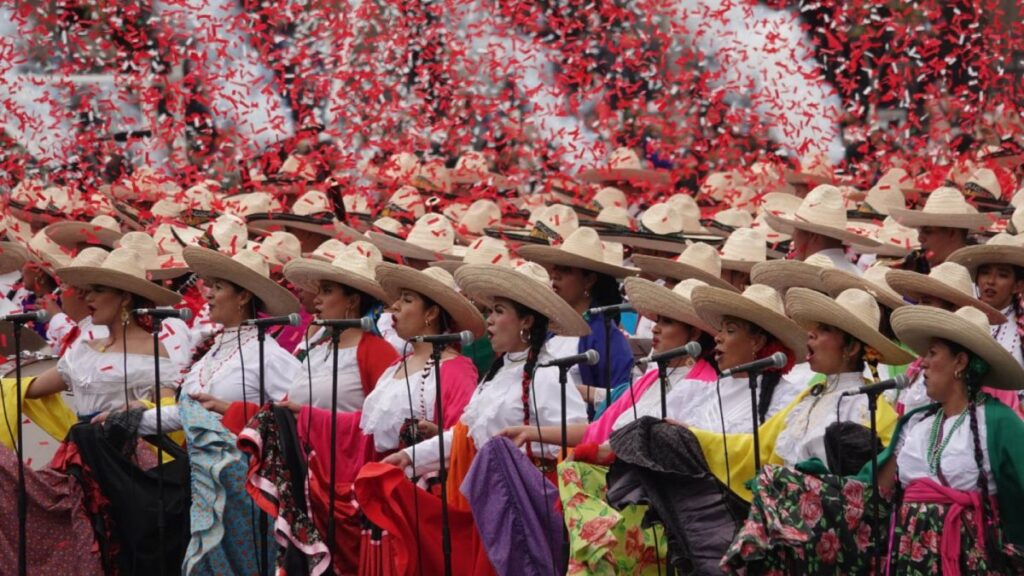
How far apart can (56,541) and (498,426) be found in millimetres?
1885

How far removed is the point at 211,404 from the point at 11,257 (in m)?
4.51

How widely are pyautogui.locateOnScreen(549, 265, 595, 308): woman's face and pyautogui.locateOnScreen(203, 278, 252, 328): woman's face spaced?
142 cm

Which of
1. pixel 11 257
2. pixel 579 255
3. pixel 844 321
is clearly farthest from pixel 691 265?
pixel 11 257

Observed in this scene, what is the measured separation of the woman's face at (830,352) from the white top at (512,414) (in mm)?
976

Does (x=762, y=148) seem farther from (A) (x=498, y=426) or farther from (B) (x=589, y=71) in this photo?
(A) (x=498, y=426)

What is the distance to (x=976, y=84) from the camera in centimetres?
1234

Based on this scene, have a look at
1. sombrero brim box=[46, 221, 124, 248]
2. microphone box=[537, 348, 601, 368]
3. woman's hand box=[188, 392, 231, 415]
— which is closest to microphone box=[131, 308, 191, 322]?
woman's hand box=[188, 392, 231, 415]

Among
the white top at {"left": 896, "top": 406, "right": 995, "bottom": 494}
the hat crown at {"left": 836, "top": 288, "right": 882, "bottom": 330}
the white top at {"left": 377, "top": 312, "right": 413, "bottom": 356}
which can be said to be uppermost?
the hat crown at {"left": 836, "top": 288, "right": 882, "bottom": 330}

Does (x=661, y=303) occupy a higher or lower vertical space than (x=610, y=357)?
higher

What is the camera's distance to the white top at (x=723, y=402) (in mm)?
6445

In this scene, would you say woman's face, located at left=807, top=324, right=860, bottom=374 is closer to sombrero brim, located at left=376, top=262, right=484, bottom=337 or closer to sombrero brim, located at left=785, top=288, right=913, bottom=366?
sombrero brim, located at left=785, top=288, right=913, bottom=366

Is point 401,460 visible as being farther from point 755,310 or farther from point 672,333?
point 755,310

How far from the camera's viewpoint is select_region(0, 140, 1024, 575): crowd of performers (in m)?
5.61

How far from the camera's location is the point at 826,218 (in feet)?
29.4
